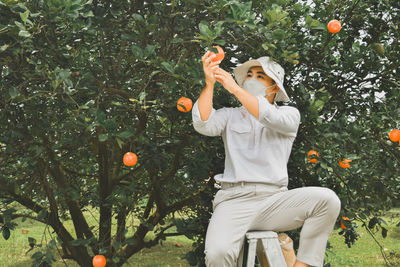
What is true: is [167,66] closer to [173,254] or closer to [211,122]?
[211,122]

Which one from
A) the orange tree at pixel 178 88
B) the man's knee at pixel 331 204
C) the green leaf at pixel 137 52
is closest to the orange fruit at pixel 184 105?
the orange tree at pixel 178 88

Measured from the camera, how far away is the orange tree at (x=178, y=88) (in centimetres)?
235

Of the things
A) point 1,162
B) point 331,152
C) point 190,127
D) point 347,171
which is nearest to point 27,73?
point 1,162

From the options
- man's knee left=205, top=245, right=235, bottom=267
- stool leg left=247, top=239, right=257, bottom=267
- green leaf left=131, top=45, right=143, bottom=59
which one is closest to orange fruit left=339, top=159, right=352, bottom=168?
stool leg left=247, top=239, right=257, bottom=267

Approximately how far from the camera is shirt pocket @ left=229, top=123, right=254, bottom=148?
2.47m

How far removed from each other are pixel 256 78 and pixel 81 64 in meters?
1.61

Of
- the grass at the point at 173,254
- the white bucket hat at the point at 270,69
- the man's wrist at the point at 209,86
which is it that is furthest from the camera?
the grass at the point at 173,254

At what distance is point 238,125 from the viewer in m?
2.48

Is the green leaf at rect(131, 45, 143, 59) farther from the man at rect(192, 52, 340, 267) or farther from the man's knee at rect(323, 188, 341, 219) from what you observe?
the man's knee at rect(323, 188, 341, 219)

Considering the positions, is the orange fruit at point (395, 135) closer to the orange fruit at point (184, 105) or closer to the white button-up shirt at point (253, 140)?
the white button-up shirt at point (253, 140)

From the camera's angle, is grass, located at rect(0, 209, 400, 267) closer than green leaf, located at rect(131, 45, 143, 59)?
No

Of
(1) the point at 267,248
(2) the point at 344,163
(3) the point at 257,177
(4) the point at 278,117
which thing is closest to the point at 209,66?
(4) the point at 278,117

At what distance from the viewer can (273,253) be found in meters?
2.21

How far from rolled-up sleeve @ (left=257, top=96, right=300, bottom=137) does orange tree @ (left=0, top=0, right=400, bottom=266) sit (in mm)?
318
